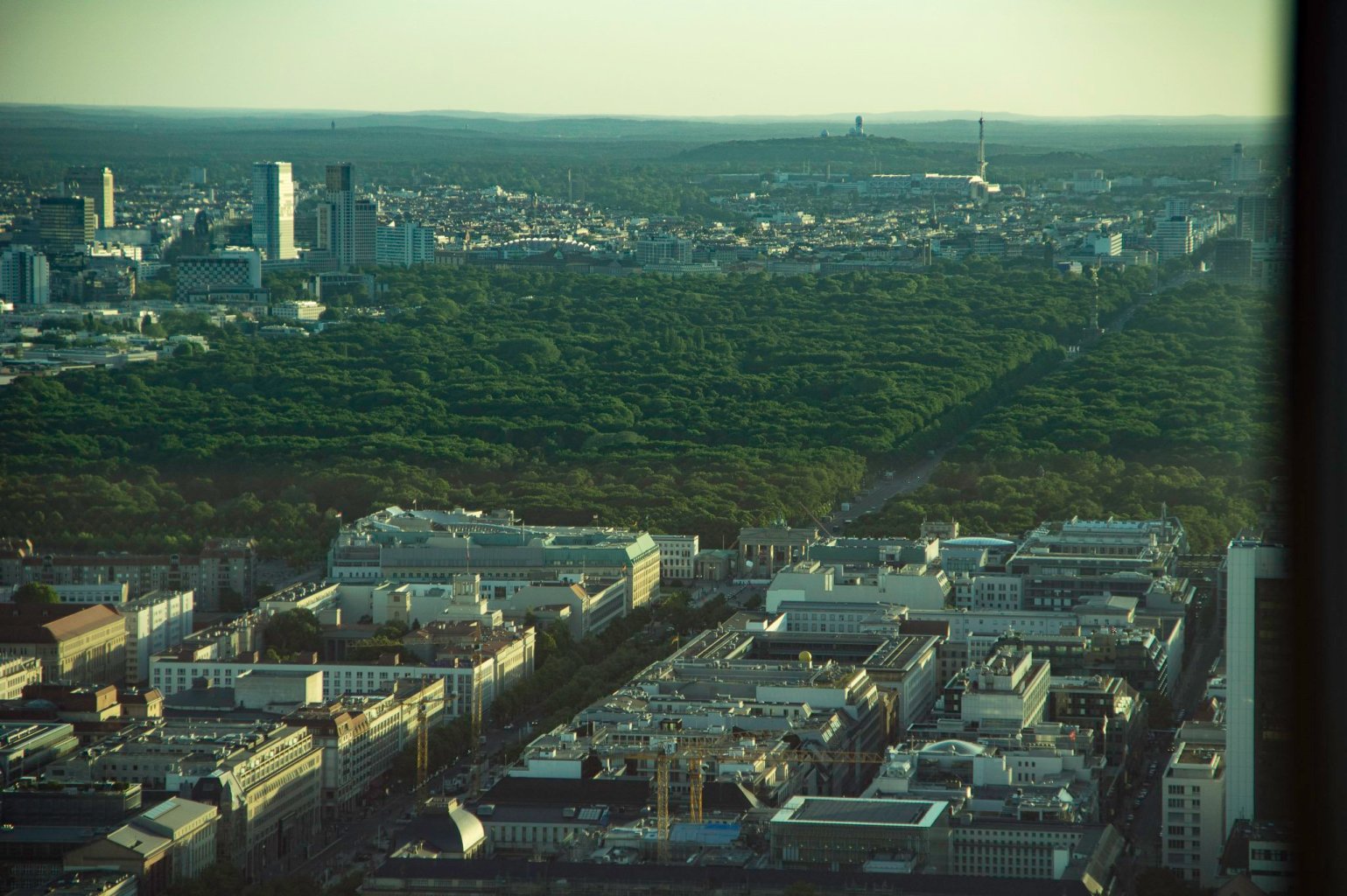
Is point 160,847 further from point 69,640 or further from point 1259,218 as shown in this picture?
point 1259,218

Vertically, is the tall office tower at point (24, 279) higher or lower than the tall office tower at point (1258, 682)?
higher

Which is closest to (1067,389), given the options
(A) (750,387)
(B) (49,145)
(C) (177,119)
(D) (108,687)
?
(A) (750,387)

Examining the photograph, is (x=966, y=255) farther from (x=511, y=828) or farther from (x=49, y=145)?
(x=511, y=828)

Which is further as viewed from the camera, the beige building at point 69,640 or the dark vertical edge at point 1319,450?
the beige building at point 69,640

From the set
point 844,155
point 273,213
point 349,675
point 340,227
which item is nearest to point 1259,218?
point 340,227

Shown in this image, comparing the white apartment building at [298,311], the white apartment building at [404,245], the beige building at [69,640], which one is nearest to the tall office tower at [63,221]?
the white apartment building at [404,245]

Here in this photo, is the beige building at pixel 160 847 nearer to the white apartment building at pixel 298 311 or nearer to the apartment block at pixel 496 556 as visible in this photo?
the apartment block at pixel 496 556
